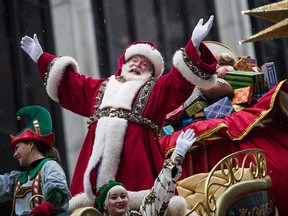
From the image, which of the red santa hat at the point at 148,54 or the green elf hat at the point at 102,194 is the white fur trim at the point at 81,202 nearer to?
the green elf hat at the point at 102,194

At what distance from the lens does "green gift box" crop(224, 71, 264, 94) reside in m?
7.88

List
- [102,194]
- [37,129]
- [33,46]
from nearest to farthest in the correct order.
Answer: [102,194] → [37,129] → [33,46]

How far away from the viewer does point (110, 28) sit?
11.1 metres

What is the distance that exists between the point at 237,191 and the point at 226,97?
1.51 meters

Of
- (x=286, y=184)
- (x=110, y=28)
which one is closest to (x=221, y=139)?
(x=286, y=184)

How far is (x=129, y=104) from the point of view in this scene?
6578 mm

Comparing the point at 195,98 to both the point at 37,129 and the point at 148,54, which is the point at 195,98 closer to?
the point at 148,54

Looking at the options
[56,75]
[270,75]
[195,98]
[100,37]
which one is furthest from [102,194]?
[100,37]

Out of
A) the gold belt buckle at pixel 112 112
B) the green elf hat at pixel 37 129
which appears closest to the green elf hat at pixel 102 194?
Result: the gold belt buckle at pixel 112 112

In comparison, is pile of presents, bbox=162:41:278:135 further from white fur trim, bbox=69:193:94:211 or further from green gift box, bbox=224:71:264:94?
white fur trim, bbox=69:193:94:211

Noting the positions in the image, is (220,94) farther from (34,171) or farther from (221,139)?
(34,171)

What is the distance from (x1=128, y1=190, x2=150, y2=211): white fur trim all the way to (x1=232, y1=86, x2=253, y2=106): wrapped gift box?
1.85 metres

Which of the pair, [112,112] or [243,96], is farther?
[243,96]

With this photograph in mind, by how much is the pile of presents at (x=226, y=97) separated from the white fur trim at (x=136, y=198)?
1591mm
